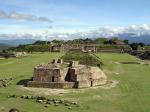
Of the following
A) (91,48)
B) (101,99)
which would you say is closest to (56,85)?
(101,99)

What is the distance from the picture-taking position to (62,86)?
34.9 m

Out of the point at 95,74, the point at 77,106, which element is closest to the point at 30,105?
the point at 77,106

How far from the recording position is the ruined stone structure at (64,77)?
3516 centimetres

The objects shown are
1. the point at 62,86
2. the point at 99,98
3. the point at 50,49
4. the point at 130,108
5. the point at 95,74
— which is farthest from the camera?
the point at 50,49

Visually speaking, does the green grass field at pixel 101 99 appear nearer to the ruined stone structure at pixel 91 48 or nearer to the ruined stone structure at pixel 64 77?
the ruined stone structure at pixel 64 77

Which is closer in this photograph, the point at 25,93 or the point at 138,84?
the point at 25,93

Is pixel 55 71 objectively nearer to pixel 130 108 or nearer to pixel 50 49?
pixel 130 108

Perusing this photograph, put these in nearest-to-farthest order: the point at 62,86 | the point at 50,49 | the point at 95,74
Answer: the point at 62,86, the point at 95,74, the point at 50,49

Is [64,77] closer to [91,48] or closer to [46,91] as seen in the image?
[46,91]

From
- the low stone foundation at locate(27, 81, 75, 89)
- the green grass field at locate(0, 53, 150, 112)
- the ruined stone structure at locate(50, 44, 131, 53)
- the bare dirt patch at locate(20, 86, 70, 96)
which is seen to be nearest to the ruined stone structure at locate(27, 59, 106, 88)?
the low stone foundation at locate(27, 81, 75, 89)

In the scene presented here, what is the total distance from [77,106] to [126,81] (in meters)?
13.6

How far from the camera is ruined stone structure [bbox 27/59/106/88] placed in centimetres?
3516

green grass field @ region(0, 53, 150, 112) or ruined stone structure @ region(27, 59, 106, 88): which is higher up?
ruined stone structure @ region(27, 59, 106, 88)

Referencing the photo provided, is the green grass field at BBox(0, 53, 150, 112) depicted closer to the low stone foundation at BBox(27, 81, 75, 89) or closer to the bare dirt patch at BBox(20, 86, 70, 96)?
the bare dirt patch at BBox(20, 86, 70, 96)
